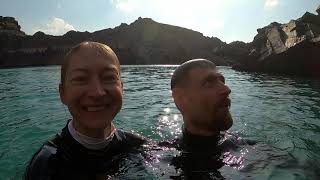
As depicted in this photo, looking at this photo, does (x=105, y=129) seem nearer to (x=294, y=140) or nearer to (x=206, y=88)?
(x=206, y=88)

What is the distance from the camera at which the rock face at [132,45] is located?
66062 mm

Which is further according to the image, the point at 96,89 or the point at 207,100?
the point at 207,100

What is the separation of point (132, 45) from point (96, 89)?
7666cm

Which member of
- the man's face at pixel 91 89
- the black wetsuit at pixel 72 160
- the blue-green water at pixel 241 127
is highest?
the man's face at pixel 91 89

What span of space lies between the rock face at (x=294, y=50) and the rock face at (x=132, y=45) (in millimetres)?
26830

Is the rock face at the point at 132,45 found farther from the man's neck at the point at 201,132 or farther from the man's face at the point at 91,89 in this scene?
the man's face at the point at 91,89

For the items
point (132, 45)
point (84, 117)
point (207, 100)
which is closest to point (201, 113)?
point (207, 100)

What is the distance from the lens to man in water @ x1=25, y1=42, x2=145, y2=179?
10.9 feet

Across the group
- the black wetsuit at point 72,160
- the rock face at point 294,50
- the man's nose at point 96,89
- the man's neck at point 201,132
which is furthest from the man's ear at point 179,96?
the rock face at point 294,50

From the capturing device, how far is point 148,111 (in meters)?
10.2

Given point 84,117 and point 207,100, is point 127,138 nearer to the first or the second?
point 84,117

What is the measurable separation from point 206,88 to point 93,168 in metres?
1.90

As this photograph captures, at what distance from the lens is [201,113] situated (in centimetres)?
479

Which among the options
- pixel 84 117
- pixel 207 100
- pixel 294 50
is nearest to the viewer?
pixel 84 117
